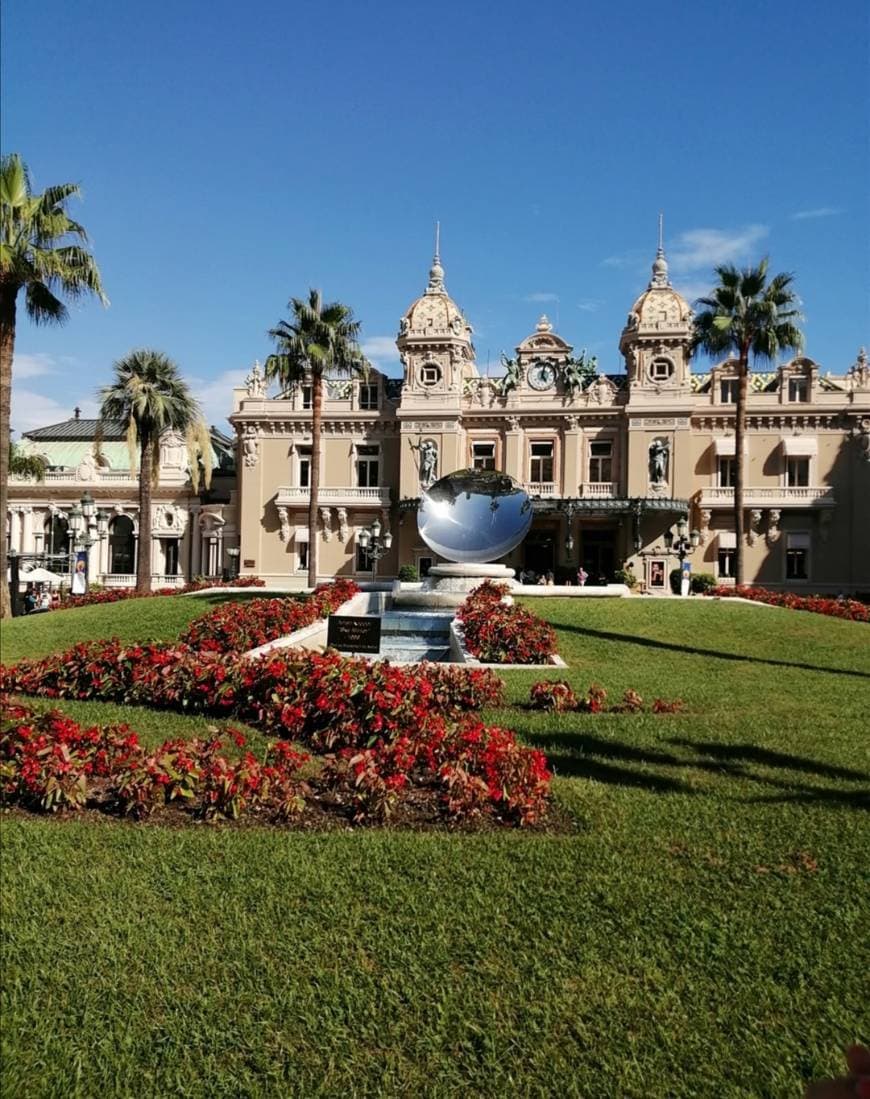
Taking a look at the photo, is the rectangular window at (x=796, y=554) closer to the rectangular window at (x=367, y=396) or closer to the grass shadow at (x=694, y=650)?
the rectangular window at (x=367, y=396)

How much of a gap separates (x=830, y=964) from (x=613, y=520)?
35.4m

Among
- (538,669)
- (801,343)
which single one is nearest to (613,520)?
(801,343)

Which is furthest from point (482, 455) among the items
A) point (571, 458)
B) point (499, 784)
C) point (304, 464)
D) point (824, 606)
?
point (499, 784)

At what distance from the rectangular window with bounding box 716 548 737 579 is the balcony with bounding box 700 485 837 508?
229 centimetres

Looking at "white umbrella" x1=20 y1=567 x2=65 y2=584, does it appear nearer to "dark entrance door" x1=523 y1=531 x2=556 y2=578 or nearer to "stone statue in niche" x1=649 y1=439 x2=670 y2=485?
"dark entrance door" x1=523 y1=531 x2=556 y2=578

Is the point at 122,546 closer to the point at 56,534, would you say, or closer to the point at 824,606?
the point at 56,534

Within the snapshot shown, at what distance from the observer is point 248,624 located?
14023 millimetres

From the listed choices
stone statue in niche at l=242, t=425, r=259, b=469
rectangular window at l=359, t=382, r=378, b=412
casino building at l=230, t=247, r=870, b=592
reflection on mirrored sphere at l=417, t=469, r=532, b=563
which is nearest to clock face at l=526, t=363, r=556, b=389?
casino building at l=230, t=247, r=870, b=592

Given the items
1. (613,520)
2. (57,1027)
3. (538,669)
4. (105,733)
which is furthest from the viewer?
(613,520)

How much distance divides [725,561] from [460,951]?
3681 cm

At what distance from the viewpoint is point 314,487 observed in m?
33.1

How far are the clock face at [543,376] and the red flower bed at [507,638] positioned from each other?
27158 millimetres

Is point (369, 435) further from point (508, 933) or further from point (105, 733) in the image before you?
point (508, 933)

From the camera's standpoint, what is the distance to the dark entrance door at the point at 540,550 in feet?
128
